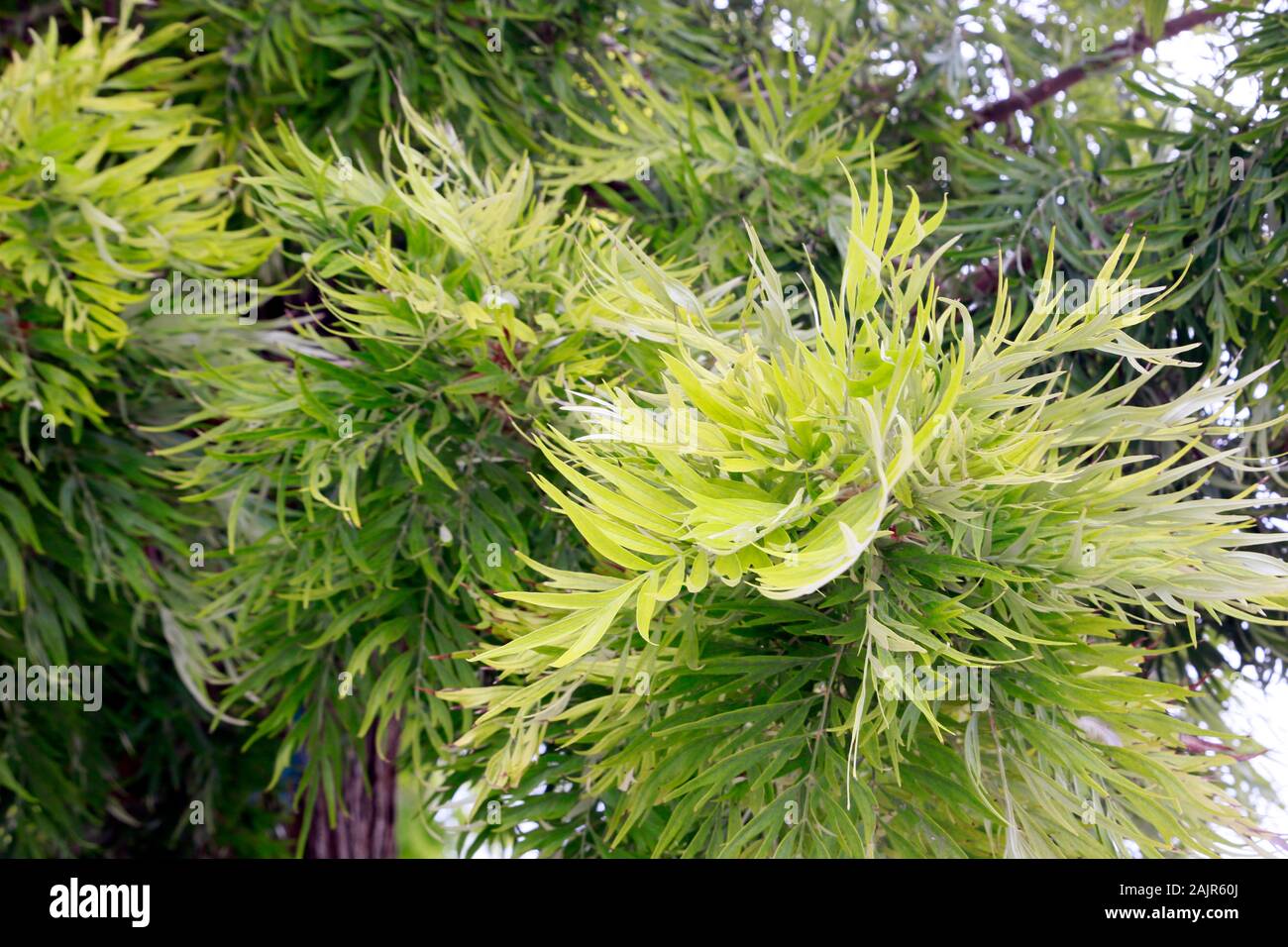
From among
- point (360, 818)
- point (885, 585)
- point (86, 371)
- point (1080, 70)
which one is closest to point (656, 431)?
point (885, 585)

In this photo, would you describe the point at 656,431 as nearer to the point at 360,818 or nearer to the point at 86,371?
the point at 86,371

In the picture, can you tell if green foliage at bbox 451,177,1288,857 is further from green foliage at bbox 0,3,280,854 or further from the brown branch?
the brown branch

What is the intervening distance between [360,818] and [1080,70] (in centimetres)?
186

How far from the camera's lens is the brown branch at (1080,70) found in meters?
1.58

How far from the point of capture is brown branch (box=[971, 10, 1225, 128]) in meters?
1.58

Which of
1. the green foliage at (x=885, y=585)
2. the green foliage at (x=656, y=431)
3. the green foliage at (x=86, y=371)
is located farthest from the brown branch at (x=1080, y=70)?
the green foliage at (x=86, y=371)

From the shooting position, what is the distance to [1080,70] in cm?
172

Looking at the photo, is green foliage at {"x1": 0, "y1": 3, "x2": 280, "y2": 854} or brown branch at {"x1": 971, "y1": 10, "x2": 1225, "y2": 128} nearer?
green foliage at {"x1": 0, "y1": 3, "x2": 280, "y2": 854}

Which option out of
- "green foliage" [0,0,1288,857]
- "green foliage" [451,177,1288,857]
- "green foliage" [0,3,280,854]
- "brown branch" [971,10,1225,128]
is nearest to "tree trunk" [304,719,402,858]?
"green foliage" [0,0,1288,857]

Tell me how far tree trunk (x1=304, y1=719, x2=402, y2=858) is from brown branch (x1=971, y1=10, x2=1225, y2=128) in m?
1.51

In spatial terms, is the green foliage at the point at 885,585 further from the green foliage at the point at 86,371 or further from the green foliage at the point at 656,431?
the green foliage at the point at 86,371

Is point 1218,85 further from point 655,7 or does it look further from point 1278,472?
point 655,7

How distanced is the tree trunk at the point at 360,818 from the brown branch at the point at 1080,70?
1.51 metres
